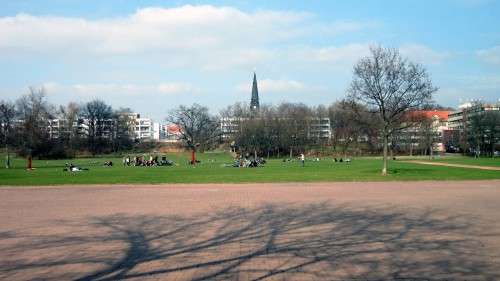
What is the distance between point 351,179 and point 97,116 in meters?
93.4

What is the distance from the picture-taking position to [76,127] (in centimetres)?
10975

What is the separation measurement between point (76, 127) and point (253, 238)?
4215 inches

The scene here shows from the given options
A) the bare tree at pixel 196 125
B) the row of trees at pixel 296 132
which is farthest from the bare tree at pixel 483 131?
the bare tree at pixel 196 125

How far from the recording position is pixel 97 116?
11194 cm

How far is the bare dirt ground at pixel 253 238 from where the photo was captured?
303 inches

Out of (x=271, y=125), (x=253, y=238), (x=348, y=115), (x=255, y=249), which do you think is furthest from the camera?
(x=271, y=125)

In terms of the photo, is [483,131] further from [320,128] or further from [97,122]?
[97,122]

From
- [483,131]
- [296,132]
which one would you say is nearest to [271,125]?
[296,132]

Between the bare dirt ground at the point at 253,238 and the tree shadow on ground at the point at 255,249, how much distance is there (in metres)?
0.02

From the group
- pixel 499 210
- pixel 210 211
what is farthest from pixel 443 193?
pixel 210 211

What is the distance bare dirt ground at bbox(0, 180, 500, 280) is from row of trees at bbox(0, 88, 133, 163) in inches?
2523

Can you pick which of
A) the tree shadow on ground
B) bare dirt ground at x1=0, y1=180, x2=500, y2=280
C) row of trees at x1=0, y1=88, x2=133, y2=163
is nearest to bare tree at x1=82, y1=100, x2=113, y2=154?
row of trees at x1=0, y1=88, x2=133, y2=163

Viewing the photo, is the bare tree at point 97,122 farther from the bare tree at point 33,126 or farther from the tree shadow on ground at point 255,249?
the tree shadow on ground at point 255,249

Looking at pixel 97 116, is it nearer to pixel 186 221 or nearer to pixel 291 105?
pixel 291 105
